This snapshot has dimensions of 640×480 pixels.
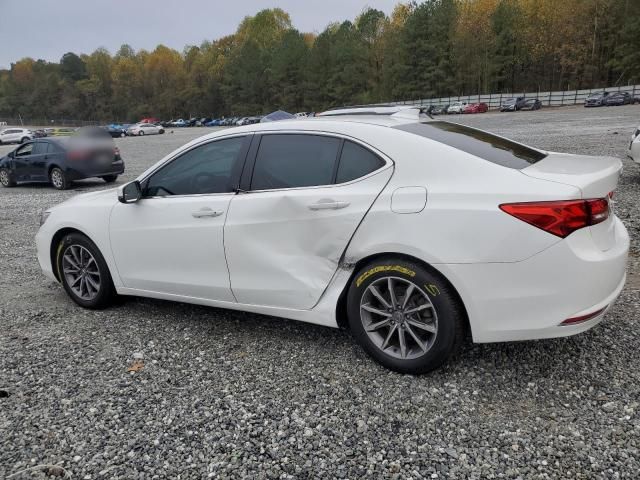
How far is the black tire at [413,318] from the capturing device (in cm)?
304

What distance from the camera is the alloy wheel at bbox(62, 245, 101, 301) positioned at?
4.65m

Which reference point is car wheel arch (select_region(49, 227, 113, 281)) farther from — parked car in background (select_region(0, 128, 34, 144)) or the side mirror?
parked car in background (select_region(0, 128, 34, 144))

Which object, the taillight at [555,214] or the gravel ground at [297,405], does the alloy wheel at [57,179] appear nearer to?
the gravel ground at [297,405]

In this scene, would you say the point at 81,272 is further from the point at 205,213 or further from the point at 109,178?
the point at 109,178

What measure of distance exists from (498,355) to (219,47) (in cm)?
11998

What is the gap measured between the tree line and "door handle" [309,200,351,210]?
248 ft

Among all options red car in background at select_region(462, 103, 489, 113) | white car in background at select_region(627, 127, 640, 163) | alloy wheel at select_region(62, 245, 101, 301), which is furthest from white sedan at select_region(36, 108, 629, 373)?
red car in background at select_region(462, 103, 489, 113)

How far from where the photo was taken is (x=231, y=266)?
3766mm

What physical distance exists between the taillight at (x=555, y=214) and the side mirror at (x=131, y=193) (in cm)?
279

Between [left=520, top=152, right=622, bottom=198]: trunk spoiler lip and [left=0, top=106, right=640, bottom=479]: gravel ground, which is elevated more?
[left=520, top=152, right=622, bottom=198]: trunk spoiler lip

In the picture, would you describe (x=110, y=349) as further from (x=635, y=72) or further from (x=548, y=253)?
(x=635, y=72)

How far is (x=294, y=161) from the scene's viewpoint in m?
3.64

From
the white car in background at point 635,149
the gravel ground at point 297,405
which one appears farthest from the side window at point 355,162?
the white car in background at point 635,149

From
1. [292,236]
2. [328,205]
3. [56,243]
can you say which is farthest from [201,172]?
[56,243]
